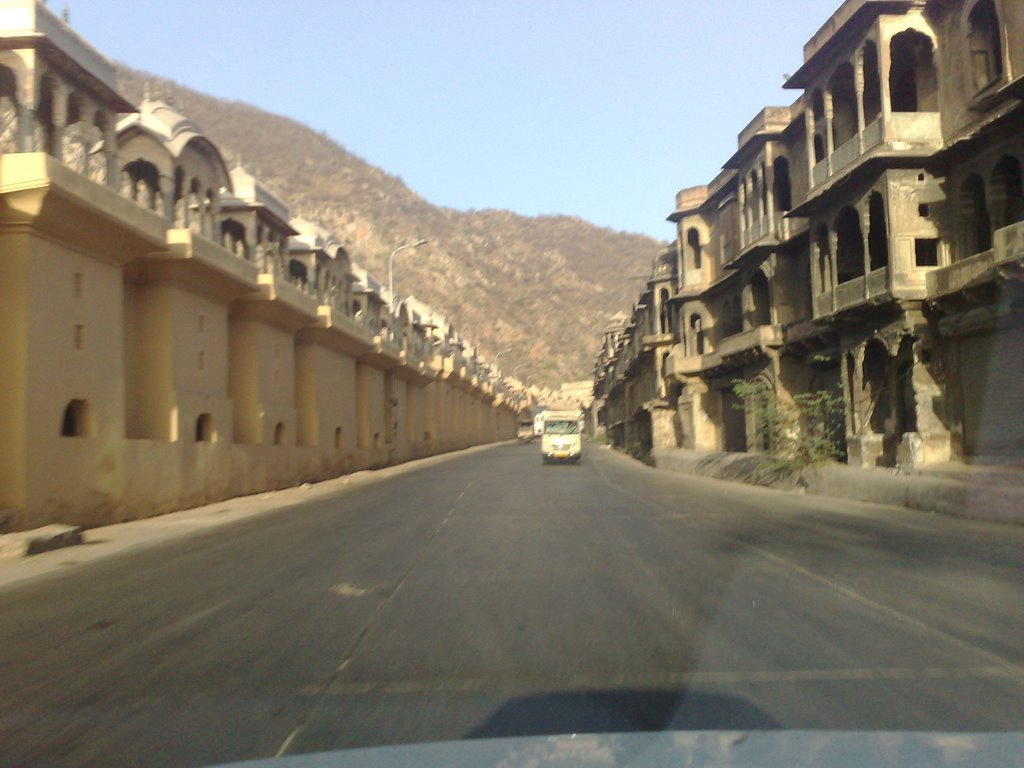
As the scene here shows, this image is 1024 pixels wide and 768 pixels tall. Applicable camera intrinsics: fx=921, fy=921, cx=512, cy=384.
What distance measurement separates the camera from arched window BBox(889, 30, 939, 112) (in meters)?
23.3

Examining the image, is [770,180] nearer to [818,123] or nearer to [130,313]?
[818,123]

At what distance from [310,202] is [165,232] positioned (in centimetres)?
13568

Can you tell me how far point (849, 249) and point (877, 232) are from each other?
3.34 feet

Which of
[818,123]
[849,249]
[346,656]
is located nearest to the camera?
[346,656]

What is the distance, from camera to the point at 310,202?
150 m

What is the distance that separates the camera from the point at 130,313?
21.0 meters

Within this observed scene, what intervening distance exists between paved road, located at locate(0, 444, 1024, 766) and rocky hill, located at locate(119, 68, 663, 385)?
12657 cm

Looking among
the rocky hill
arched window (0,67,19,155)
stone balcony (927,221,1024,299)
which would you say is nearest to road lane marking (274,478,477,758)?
arched window (0,67,19,155)

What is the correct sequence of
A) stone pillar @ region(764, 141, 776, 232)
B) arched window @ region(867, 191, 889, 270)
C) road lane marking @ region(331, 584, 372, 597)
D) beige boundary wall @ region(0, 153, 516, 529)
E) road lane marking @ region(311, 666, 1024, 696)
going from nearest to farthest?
road lane marking @ region(311, 666, 1024, 696) < road lane marking @ region(331, 584, 372, 597) < beige boundary wall @ region(0, 153, 516, 529) < arched window @ region(867, 191, 889, 270) < stone pillar @ region(764, 141, 776, 232)

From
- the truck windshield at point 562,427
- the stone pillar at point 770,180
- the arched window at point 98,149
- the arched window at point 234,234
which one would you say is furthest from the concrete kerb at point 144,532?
the truck windshield at point 562,427

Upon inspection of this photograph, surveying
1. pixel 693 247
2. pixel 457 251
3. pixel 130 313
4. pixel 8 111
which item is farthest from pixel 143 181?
pixel 457 251

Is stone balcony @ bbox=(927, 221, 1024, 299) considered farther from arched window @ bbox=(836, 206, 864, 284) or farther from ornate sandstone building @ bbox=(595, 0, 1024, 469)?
arched window @ bbox=(836, 206, 864, 284)

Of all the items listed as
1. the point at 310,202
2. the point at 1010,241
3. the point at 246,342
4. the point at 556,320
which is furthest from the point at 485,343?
the point at 1010,241

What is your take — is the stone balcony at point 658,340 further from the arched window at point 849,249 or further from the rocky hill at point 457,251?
the rocky hill at point 457,251
